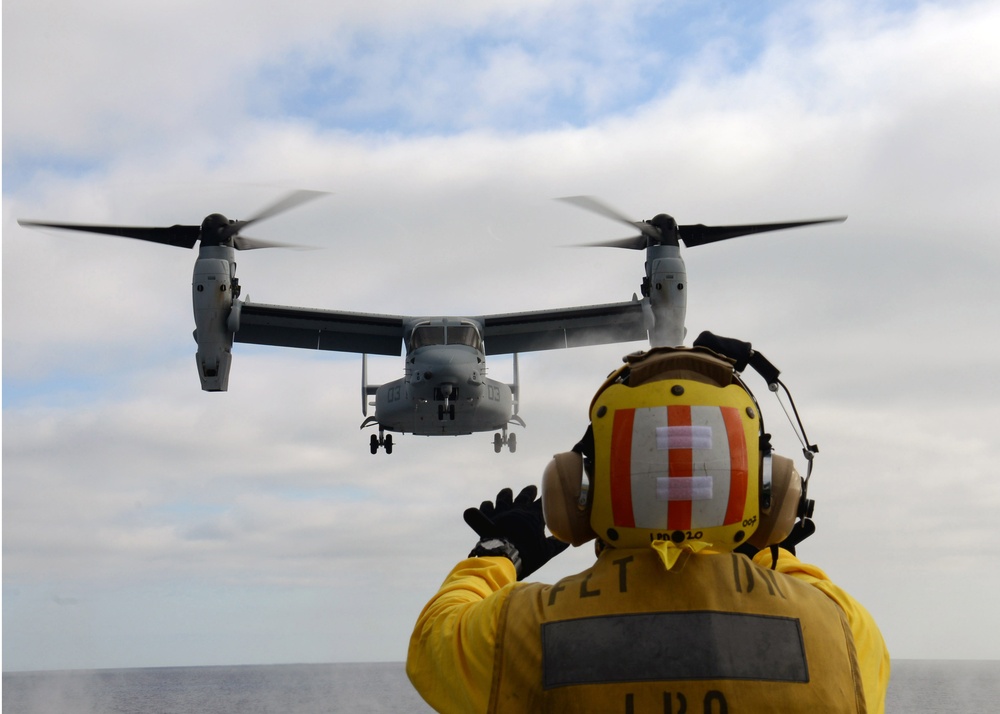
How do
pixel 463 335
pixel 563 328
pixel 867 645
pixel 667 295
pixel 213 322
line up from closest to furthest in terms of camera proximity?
1. pixel 867 645
2. pixel 213 322
3. pixel 667 295
4. pixel 463 335
5. pixel 563 328

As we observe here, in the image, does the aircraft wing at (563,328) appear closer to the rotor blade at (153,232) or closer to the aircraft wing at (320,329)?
the aircraft wing at (320,329)

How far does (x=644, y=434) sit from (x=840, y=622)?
0.71 metres

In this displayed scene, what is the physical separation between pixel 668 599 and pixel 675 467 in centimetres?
36

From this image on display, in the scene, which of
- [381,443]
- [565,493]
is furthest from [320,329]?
[565,493]

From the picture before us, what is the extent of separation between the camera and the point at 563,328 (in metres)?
28.0

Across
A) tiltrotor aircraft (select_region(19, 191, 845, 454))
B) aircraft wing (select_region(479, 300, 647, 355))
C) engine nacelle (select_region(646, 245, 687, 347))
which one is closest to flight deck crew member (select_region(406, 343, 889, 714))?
tiltrotor aircraft (select_region(19, 191, 845, 454))

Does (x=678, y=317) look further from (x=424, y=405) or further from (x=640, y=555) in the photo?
(x=640, y=555)

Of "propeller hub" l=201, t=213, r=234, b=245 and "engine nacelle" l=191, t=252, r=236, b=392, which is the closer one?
"engine nacelle" l=191, t=252, r=236, b=392

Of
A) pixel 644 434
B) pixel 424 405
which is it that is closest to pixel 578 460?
pixel 644 434

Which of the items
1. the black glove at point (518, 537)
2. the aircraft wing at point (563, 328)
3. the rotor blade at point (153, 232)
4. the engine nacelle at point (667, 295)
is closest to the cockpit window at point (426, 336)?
the aircraft wing at point (563, 328)

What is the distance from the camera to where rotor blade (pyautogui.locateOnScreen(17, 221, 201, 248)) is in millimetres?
25719

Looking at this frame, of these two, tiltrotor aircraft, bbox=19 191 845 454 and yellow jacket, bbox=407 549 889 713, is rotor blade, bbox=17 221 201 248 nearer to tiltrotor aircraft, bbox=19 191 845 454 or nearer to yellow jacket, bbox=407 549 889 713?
tiltrotor aircraft, bbox=19 191 845 454

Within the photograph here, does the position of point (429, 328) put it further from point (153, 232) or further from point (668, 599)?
point (668, 599)

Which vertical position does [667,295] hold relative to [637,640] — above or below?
above
